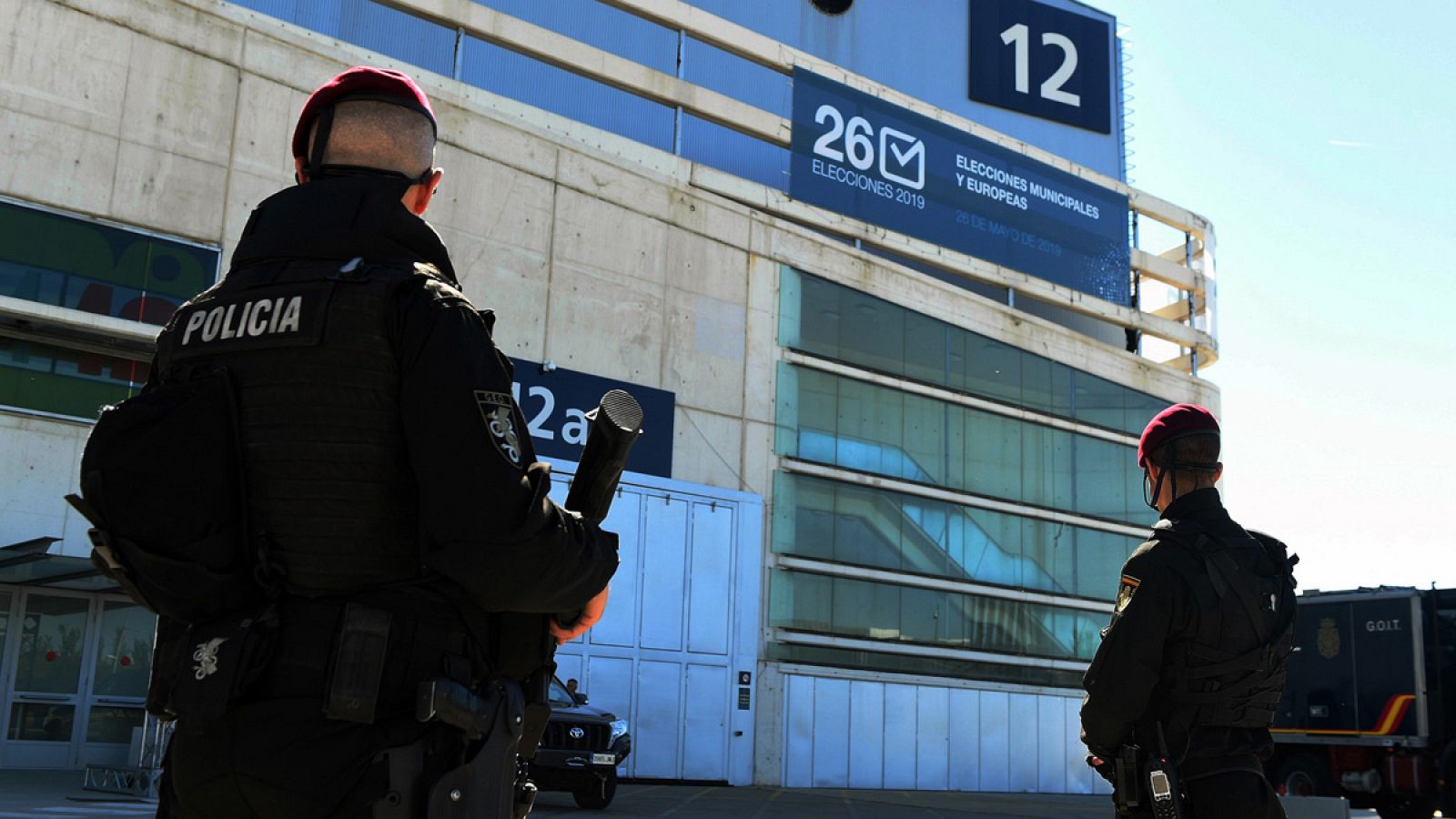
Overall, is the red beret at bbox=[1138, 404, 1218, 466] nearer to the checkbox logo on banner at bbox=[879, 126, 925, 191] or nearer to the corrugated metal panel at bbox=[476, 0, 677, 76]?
the corrugated metal panel at bbox=[476, 0, 677, 76]

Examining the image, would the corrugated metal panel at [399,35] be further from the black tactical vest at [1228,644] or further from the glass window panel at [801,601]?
the black tactical vest at [1228,644]

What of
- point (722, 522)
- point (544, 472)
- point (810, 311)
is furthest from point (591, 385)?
point (544, 472)

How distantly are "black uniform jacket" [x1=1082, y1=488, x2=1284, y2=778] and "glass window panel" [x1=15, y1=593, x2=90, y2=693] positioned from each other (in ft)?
57.4

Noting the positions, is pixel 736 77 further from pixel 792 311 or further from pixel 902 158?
pixel 792 311

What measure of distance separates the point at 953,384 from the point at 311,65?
15524mm

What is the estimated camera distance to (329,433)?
222cm

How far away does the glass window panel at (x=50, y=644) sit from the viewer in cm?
1798

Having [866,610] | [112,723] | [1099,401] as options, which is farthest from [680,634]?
[1099,401]

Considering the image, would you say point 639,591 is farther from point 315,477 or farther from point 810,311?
point 315,477

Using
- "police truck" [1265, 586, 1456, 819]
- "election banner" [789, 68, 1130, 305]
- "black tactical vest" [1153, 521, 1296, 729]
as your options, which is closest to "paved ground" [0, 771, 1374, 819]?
"police truck" [1265, 586, 1456, 819]

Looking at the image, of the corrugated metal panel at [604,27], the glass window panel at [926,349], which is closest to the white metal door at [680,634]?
the glass window panel at [926,349]

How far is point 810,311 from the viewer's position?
2783cm

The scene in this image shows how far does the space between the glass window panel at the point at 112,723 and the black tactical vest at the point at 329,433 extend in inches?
709

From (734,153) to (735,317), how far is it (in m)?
4.64
